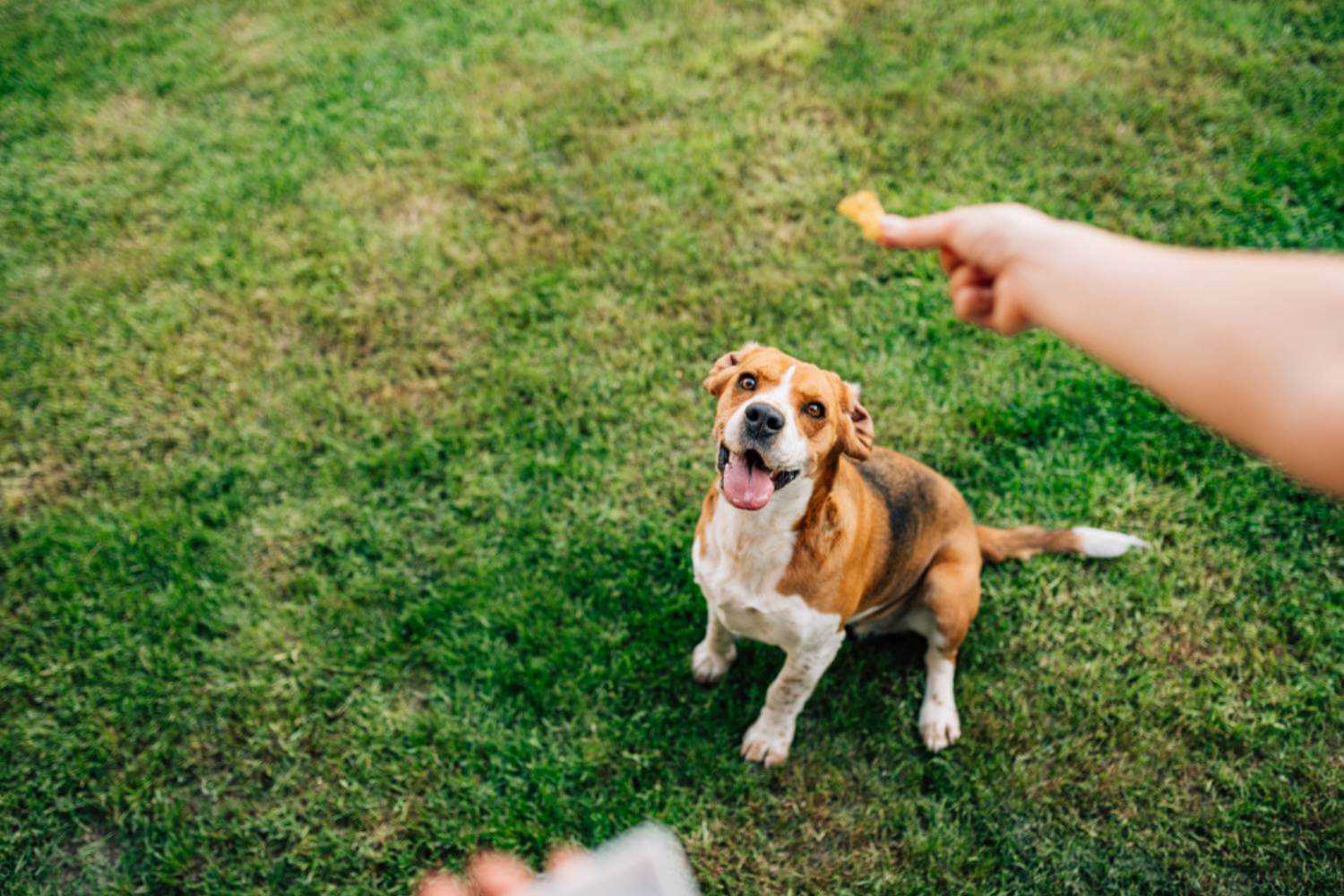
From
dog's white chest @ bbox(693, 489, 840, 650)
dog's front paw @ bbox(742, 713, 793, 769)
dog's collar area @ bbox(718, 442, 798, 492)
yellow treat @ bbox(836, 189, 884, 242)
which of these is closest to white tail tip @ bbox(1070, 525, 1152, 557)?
dog's white chest @ bbox(693, 489, 840, 650)

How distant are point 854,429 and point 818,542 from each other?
42 centimetres

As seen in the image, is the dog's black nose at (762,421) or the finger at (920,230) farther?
the dog's black nose at (762,421)

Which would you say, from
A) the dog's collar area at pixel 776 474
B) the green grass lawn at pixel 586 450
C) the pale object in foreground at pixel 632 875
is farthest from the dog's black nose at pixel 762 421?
the green grass lawn at pixel 586 450

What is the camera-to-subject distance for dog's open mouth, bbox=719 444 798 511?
244cm

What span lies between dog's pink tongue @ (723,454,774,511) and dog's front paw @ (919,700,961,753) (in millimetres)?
1680

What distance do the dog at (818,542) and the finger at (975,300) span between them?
0.72 meters

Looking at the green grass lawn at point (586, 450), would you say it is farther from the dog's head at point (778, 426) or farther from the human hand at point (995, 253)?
the human hand at point (995, 253)

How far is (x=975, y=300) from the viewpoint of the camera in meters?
1.69

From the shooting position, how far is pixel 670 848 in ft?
3.38

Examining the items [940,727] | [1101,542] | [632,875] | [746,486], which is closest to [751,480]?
[746,486]

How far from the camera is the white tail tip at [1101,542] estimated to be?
3.70 m

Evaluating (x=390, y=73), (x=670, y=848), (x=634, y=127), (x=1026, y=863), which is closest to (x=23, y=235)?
(x=390, y=73)

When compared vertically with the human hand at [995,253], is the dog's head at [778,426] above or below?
below

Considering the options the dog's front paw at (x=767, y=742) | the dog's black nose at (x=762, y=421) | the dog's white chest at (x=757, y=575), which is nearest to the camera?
the dog's black nose at (x=762, y=421)
